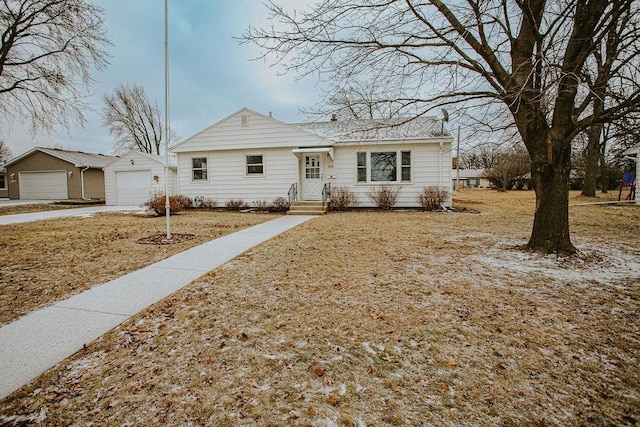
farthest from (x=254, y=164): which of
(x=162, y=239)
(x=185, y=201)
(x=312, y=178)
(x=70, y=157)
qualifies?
(x=70, y=157)

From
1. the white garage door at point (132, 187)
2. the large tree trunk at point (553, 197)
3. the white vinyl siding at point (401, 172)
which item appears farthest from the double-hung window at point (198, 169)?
the large tree trunk at point (553, 197)

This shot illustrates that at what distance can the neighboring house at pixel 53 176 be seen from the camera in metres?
24.3

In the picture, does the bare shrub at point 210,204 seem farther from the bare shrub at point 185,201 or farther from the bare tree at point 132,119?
the bare tree at point 132,119

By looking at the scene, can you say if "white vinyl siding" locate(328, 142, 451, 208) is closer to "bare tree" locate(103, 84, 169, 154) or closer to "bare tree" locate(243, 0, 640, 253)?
"bare tree" locate(243, 0, 640, 253)

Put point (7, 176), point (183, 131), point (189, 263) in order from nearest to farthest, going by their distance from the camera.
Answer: point (189, 263), point (7, 176), point (183, 131)

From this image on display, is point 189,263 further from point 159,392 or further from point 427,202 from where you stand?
point 427,202

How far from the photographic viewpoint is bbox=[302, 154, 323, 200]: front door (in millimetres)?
14609

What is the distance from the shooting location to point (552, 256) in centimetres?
540

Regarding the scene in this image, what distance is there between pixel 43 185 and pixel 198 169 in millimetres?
18903

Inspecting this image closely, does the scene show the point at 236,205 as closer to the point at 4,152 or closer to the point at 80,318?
the point at 80,318

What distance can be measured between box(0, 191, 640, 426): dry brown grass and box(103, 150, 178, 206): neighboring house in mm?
16767

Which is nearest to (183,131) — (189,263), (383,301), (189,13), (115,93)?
(115,93)

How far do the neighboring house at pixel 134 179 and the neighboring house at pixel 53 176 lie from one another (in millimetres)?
7393

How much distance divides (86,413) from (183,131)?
4651cm
